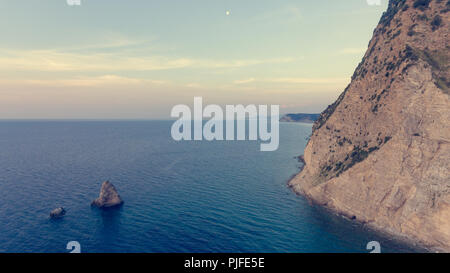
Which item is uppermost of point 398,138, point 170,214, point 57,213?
point 398,138

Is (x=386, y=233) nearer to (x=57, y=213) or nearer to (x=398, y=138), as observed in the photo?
(x=398, y=138)

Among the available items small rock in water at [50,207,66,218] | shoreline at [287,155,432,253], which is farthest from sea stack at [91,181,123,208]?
shoreline at [287,155,432,253]

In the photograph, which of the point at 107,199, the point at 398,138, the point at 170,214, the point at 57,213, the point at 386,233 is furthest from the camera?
the point at 107,199

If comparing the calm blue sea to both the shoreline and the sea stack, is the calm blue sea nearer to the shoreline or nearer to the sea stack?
the shoreline

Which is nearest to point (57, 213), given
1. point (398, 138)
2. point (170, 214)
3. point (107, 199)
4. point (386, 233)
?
point (107, 199)

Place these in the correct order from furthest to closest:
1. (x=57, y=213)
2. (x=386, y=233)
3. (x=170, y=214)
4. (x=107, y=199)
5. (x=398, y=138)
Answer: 1. (x=107, y=199)
2. (x=170, y=214)
3. (x=57, y=213)
4. (x=398, y=138)
5. (x=386, y=233)

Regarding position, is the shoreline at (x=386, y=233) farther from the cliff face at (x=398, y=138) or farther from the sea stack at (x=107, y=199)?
the sea stack at (x=107, y=199)

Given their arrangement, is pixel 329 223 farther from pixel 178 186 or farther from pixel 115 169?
pixel 115 169

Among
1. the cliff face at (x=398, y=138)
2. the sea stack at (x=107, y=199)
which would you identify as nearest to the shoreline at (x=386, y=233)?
the cliff face at (x=398, y=138)

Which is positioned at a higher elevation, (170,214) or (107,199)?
(107,199)
